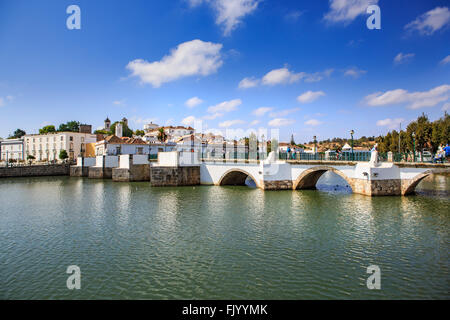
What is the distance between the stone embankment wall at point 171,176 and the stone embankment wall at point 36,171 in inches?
1192

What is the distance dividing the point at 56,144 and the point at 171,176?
54.1m

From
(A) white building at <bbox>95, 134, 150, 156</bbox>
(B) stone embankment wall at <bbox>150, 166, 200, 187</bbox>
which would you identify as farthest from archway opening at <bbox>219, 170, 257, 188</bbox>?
(A) white building at <bbox>95, 134, 150, 156</bbox>

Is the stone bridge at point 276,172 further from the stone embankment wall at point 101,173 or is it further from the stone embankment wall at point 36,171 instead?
the stone embankment wall at point 36,171

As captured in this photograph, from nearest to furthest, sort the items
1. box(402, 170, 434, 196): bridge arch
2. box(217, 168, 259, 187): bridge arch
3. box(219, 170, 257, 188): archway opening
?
box(402, 170, 434, 196): bridge arch → box(217, 168, 259, 187): bridge arch → box(219, 170, 257, 188): archway opening

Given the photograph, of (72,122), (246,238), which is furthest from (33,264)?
(72,122)

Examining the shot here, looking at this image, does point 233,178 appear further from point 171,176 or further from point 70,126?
point 70,126

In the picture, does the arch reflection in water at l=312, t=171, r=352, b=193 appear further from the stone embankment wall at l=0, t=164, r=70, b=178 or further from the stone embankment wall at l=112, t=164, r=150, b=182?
the stone embankment wall at l=0, t=164, r=70, b=178

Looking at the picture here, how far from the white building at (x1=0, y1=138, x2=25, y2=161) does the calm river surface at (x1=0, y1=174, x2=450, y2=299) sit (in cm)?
7548

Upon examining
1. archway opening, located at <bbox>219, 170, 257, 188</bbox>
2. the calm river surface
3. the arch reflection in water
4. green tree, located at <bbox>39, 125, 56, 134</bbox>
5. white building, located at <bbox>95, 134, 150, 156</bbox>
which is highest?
green tree, located at <bbox>39, 125, 56, 134</bbox>

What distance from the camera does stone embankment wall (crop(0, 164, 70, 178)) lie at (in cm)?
4544

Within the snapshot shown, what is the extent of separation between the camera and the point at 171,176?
102ft
